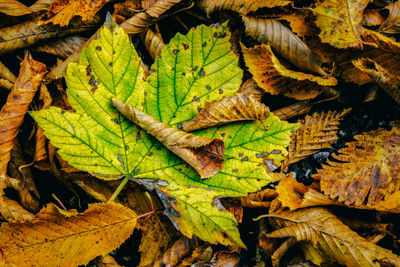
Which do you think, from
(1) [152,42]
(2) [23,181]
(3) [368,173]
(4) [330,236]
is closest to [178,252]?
(4) [330,236]

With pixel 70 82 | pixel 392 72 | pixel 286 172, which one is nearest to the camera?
pixel 70 82

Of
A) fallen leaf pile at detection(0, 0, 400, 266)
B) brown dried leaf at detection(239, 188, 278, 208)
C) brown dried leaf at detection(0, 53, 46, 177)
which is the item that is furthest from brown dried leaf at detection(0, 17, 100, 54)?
brown dried leaf at detection(239, 188, 278, 208)

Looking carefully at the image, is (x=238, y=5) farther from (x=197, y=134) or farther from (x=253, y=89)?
(x=197, y=134)

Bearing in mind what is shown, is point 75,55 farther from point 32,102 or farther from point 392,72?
point 392,72

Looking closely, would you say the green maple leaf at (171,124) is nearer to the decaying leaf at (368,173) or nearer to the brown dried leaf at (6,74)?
the decaying leaf at (368,173)

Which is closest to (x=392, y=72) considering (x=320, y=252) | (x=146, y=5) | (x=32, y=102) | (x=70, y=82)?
(x=320, y=252)

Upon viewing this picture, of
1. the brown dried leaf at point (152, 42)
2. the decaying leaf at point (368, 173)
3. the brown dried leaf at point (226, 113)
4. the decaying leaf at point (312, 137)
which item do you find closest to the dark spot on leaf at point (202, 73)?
the brown dried leaf at point (226, 113)
